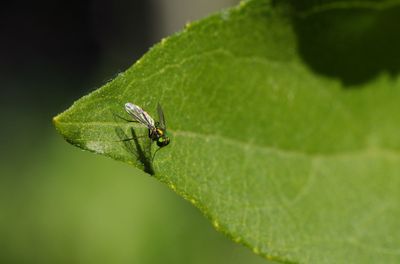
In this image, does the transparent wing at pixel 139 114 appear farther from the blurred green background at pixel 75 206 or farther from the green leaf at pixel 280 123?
the blurred green background at pixel 75 206

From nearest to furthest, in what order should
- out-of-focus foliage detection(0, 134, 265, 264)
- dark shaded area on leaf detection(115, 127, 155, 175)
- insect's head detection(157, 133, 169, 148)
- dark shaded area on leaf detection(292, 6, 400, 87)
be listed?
dark shaded area on leaf detection(115, 127, 155, 175), insect's head detection(157, 133, 169, 148), dark shaded area on leaf detection(292, 6, 400, 87), out-of-focus foliage detection(0, 134, 265, 264)

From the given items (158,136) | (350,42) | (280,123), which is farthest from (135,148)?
(350,42)

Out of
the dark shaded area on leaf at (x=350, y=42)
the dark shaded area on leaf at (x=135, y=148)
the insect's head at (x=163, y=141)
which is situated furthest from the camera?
the dark shaded area on leaf at (x=350, y=42)

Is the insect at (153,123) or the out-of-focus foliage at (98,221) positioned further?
the out-of-focus foliage at (98,221)

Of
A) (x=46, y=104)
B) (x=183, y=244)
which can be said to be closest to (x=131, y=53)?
(x=46, y=104)

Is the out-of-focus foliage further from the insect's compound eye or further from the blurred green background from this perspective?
the insect's compound eye

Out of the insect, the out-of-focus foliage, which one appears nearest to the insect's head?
the insect

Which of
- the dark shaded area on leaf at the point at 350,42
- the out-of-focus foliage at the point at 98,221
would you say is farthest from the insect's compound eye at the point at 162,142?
the out-of-focus foliage at the point at 98,221
